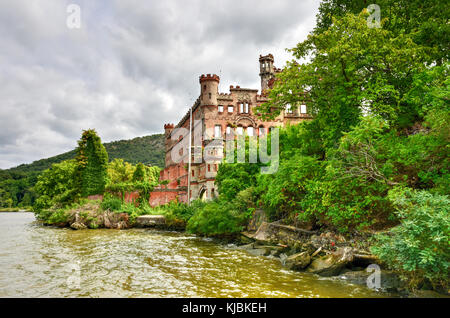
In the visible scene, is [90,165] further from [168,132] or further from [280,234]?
[280,234]

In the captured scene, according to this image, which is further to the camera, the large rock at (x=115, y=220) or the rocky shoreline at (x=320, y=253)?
the large rock at (x=115, y=220)

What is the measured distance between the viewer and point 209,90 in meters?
40.8

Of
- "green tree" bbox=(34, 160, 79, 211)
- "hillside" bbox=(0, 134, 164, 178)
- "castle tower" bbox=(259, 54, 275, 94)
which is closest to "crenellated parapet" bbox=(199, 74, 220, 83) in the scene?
"castle tower" bbox=(259, 54, 275, 94)

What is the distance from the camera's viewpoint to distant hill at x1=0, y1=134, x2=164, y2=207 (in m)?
107

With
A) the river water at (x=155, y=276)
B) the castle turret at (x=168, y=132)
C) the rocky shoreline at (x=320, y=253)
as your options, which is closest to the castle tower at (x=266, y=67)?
the castle turret at (x=168, y=132)

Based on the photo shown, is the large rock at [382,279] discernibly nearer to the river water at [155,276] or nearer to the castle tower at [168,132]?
the river water at [155,276]

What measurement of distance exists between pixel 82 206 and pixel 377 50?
109 ft

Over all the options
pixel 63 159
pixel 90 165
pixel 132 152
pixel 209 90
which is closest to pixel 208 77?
pixel 209 90

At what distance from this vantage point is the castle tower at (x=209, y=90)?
4075 centimetres

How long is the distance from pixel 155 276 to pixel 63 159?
393 feet

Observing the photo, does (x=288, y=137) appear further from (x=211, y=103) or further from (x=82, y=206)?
(x=82, y=206)

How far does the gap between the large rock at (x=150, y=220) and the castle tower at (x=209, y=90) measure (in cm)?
1858

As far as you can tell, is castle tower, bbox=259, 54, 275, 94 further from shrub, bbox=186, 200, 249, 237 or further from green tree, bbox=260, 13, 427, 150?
green tree, bbox=260, 13, 427, 150

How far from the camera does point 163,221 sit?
29.0 meters
